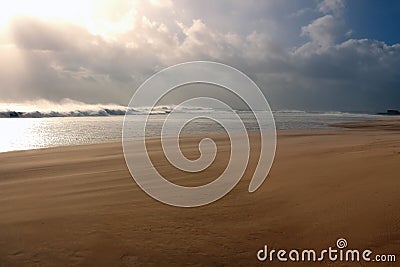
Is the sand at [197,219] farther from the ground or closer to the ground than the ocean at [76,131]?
closer to the ground

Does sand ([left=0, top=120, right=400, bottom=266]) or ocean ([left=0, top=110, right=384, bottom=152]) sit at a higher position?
ocean ([left=0, top=110, right=384, bottom=152])

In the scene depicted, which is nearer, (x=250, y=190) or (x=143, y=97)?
(x=143, y=97)

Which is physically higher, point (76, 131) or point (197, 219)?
point (76, 131)

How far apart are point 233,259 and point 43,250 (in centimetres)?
256

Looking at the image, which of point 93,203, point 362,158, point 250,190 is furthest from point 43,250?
point 362,158

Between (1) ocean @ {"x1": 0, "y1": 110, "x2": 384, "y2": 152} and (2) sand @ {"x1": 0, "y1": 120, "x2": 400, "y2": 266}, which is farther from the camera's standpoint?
(1) ocean @ {"x1": 0, "y1": 110, "x2": 384, "y2": 152}

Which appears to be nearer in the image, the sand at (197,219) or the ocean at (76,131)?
the sand at (197,219)

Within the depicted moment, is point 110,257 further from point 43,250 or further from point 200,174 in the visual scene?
point 200,174

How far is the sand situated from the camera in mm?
4434

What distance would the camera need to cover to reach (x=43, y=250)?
4578 millimetres

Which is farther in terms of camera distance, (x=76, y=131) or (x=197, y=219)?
(x=76, y=131)

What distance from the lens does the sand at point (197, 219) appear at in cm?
443

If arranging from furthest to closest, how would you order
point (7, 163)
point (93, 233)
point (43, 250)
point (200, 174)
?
point (7, 163)
point (200, 174)
point (93, 233)
point (43, 250)

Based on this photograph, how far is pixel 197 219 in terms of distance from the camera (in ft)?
18.4
